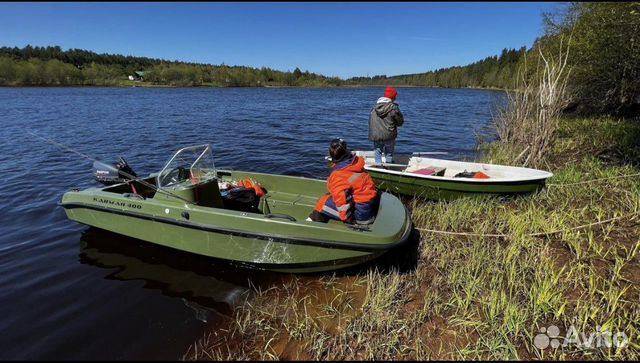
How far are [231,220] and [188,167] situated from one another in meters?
1.75

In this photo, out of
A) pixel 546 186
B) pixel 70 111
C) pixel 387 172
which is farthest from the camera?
pixel 70 111

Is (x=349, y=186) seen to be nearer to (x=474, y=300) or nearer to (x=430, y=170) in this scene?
(x=474, y=300)

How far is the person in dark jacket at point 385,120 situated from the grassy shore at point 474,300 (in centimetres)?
284

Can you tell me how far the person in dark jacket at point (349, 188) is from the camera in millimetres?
4980

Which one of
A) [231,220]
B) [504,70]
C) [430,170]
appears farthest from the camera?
[504,70]

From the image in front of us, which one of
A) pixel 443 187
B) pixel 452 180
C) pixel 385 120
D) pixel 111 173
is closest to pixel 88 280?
pixel 111 173

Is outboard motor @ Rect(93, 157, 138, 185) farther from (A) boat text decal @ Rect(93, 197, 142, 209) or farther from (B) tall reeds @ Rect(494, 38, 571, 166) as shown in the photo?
(B) tall reeds @ Rect(494, 38, 571, 166)

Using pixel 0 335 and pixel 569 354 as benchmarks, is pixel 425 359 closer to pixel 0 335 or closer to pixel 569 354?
pixel 569 354

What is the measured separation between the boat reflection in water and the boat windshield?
4.02 feet

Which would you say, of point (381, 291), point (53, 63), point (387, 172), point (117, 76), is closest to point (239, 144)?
point (387, 172)

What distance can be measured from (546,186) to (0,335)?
9.57m

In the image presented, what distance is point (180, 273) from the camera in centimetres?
567

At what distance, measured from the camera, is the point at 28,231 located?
23.3 ft

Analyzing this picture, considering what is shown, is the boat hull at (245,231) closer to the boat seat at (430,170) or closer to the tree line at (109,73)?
the boat seat at (430,170)
